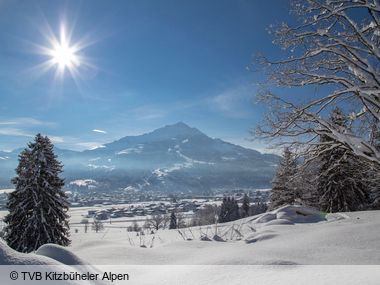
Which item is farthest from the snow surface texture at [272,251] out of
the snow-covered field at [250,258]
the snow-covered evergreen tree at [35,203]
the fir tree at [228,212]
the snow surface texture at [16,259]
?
the fir tree at [228,212]

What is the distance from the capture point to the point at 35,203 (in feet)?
75.4

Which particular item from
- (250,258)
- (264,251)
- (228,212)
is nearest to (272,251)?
(264,251)

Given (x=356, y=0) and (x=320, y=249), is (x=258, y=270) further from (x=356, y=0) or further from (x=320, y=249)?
(x=356, y=0)

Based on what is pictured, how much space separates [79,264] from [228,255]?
2689 millimetres

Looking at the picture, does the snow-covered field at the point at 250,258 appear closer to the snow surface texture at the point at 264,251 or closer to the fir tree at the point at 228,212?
the snow surface texture at the point at 264,251

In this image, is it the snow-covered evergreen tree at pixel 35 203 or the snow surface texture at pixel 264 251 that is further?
the snow-covered evergreen tree at pixel 35 203

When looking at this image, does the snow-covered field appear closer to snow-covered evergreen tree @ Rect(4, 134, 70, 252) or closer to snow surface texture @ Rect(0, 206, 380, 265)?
snow surface texture @ Rect(0, 206, 380, 265)

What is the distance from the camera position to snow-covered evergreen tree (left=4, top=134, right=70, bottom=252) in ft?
75.4

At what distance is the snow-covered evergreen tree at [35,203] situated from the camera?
75.4 feet

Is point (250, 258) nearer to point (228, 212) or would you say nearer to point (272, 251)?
point (272, 251)

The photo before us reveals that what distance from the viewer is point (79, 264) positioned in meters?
4.60

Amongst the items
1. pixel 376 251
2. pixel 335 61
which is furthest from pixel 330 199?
pixel 376 251

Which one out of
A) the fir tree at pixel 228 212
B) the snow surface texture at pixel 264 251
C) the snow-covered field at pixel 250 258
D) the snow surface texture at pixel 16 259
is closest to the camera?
the snow surface texture at pixel 16 259

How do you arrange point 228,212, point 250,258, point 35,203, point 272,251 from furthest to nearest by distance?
point 228,212, point 35,203, point 272,251, point 250,258
